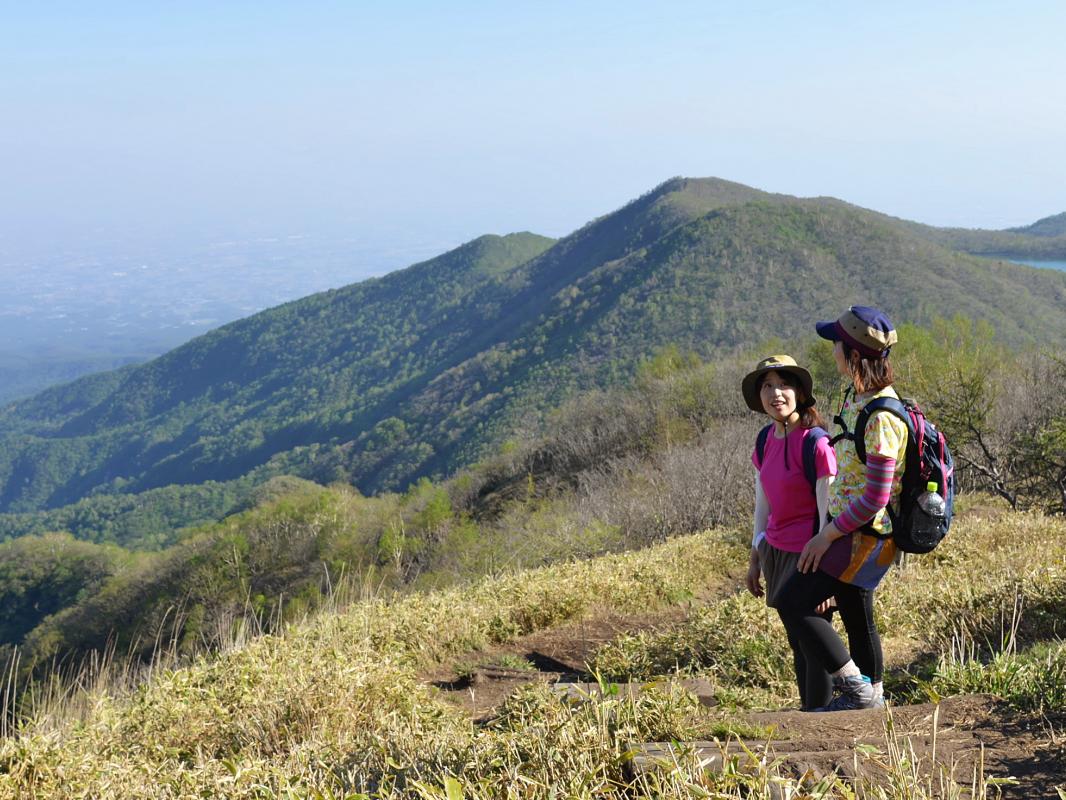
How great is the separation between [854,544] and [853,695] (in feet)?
2.04

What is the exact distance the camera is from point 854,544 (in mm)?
3285

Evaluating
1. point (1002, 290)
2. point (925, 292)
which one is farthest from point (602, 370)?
point (1002, 290)

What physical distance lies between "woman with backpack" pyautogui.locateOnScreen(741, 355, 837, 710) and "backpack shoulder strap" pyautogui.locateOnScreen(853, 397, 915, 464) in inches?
9.2

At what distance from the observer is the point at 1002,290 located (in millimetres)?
56188

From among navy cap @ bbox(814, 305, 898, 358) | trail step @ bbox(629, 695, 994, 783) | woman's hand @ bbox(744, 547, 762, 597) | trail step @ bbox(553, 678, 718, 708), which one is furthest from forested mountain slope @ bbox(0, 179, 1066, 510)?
trail step @ bbox(629, 695, 994, 783)

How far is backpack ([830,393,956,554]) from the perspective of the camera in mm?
3170

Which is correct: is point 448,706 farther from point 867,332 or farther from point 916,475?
point 867,332

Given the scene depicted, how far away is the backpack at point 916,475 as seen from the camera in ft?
10.4

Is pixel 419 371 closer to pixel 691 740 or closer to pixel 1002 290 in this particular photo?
pixel 1002 290

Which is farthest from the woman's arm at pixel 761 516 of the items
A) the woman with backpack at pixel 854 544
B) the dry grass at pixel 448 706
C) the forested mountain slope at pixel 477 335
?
the forested mountain slope at pixel 477 335

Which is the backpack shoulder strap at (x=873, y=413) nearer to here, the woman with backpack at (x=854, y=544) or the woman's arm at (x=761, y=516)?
the woman with backpack at (x=854, y=544)

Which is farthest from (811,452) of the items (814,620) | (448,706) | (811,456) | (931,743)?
(448,706)

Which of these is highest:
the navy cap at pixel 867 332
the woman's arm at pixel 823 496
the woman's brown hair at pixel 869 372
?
the navy cap at pixel 867 332

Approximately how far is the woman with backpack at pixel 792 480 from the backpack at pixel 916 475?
0.96 ft
